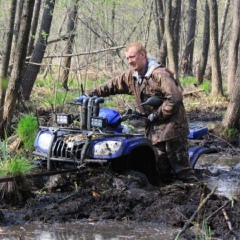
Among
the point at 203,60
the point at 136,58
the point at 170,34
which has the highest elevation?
the point at 170,34

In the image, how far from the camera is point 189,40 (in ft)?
83.5

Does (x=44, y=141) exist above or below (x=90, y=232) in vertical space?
above

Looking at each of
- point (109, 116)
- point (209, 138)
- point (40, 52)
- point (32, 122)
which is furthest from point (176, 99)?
point (40, 52)

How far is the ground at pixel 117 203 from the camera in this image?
18.3ft

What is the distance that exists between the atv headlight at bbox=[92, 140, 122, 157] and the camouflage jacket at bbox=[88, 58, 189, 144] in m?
0.80

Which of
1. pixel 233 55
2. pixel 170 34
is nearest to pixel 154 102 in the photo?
pixel 170 34

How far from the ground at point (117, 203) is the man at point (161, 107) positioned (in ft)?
1.73

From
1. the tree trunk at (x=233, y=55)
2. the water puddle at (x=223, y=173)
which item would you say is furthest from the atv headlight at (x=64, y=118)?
the tree trunk at (x=233, y=55)

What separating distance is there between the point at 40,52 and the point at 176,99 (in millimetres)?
7074

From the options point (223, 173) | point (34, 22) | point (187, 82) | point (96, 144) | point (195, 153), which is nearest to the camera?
point (96, 144)

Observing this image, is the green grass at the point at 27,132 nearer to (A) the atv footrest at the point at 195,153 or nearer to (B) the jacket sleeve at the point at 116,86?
(B) the jacket sleeve at the point at 116,86

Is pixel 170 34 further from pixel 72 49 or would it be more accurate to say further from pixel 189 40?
pixel 189 40

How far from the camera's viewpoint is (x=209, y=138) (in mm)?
11797

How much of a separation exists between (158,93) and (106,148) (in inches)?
42.4
